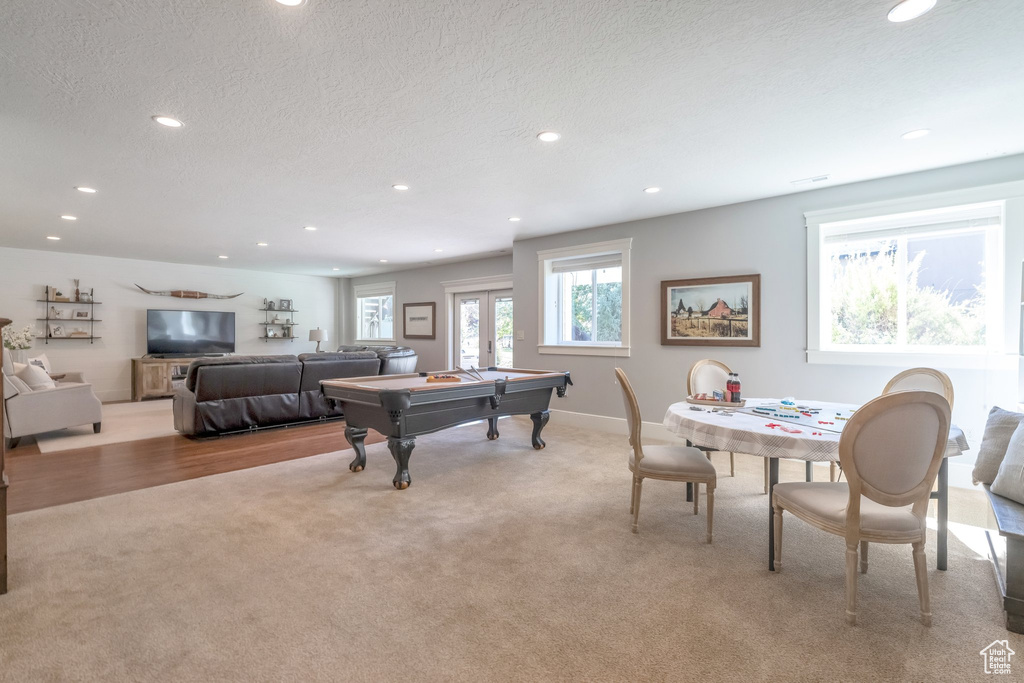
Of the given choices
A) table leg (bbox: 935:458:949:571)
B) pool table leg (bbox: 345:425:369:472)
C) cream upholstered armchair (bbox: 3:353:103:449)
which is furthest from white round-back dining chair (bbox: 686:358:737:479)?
cream upholstered armchair (bbox: 3:353:103:449)

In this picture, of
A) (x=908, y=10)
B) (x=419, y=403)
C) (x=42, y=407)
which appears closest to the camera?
(x=908, y=10)

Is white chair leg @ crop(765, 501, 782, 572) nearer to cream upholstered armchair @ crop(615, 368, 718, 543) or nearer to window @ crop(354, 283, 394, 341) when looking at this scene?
cream upholstered armchair @ crop(615, 368, 718, 543)

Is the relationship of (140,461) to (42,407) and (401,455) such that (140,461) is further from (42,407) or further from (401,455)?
(401,455)

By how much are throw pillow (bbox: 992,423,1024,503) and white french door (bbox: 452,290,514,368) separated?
18.6ft

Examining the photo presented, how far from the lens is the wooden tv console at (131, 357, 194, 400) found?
7.81m

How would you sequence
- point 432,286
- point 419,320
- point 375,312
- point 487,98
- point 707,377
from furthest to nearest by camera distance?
point 375,312 → point 419,320 → point 432,286 → point 707,377 → point 487,98

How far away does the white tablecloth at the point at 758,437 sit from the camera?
6.91 feet

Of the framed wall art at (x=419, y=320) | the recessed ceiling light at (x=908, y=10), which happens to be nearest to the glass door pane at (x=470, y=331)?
the framed wall art at (x=419, y=320)

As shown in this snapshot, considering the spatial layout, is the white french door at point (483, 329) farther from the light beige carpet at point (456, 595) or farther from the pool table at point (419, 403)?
the light beige carpet at point (456, 595)

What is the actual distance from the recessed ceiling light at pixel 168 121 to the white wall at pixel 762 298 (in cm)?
405

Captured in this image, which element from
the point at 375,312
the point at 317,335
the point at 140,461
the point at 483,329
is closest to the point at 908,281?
the point at 483,329

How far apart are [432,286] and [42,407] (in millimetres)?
5344

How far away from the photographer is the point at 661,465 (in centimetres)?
268

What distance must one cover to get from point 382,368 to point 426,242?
6.15 ft
